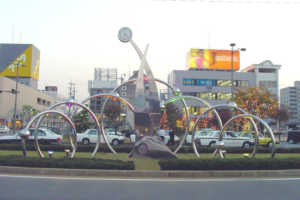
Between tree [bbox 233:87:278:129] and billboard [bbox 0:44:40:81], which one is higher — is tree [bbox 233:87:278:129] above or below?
below

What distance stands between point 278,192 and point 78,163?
22.2 ft

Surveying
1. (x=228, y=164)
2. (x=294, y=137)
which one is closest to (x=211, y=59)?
(x=294, y=137)

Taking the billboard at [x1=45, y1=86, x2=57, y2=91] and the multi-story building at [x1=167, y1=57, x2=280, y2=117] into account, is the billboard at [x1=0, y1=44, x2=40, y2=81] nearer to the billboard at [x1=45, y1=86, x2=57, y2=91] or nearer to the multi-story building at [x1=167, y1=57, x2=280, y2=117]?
the multi-story building at [x1=167, y1=57, x2=280, y2=117]

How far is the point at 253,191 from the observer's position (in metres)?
8.03

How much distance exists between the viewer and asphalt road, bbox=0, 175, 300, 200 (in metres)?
7.35

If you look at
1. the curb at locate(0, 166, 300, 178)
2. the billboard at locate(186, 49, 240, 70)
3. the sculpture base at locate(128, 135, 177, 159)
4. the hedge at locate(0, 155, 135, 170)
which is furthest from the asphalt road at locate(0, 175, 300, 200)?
the billboard at locate(186, 49, 240, 70)

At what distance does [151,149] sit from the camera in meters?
13.2

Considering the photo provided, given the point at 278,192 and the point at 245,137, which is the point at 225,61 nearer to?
the point at 245,137

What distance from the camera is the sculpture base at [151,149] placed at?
13.1m

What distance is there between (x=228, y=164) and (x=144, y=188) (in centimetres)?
418

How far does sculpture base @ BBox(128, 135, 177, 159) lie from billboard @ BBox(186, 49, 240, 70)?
50637 millimetres

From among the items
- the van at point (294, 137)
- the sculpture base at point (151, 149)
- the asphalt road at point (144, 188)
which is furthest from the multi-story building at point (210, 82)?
the asphalt road at point (144, 188)

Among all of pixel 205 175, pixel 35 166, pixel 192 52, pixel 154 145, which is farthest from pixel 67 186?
pixel 192 52

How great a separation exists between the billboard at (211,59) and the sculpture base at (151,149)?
50.6 meters
